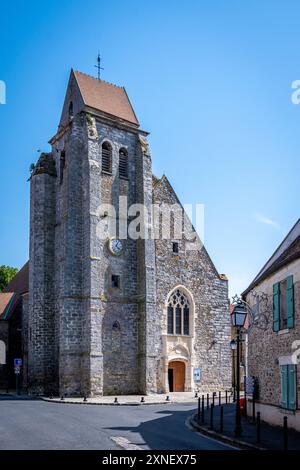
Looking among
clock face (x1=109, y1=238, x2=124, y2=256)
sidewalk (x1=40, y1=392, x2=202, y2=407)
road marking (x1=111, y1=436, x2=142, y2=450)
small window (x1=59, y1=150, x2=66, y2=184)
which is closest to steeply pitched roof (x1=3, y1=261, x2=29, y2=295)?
small window (x1=59, y1=150, x2=66, y2=184)

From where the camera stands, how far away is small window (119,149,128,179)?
116 ft

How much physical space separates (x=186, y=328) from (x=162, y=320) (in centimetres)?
212

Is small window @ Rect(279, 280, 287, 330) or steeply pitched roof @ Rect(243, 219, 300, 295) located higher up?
steeply pitched roof @ Rect(243, 219, 300, 295)

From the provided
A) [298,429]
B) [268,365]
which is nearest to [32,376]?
[268,365]

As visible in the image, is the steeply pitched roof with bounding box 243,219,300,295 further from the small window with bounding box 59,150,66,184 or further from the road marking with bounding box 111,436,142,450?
the small window with bounding box 59,150,66,184

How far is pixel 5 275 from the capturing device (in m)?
56.5

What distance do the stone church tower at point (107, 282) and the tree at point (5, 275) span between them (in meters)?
23.0

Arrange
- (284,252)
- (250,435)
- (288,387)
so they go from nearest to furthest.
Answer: (250,435) < (288,387) < (284,252)

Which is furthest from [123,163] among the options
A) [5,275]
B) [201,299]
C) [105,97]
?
[5,275]

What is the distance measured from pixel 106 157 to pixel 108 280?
751 cm

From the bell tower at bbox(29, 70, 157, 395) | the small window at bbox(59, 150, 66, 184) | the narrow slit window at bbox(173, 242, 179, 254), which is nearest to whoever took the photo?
the bell tower at bbox(29, 70, 157, 395)

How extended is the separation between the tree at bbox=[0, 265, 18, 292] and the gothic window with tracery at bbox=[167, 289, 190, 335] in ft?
83.4

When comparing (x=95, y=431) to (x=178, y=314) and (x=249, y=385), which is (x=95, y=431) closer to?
(x=249, y=385)

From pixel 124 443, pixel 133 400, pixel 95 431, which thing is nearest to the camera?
pixel 124 443
